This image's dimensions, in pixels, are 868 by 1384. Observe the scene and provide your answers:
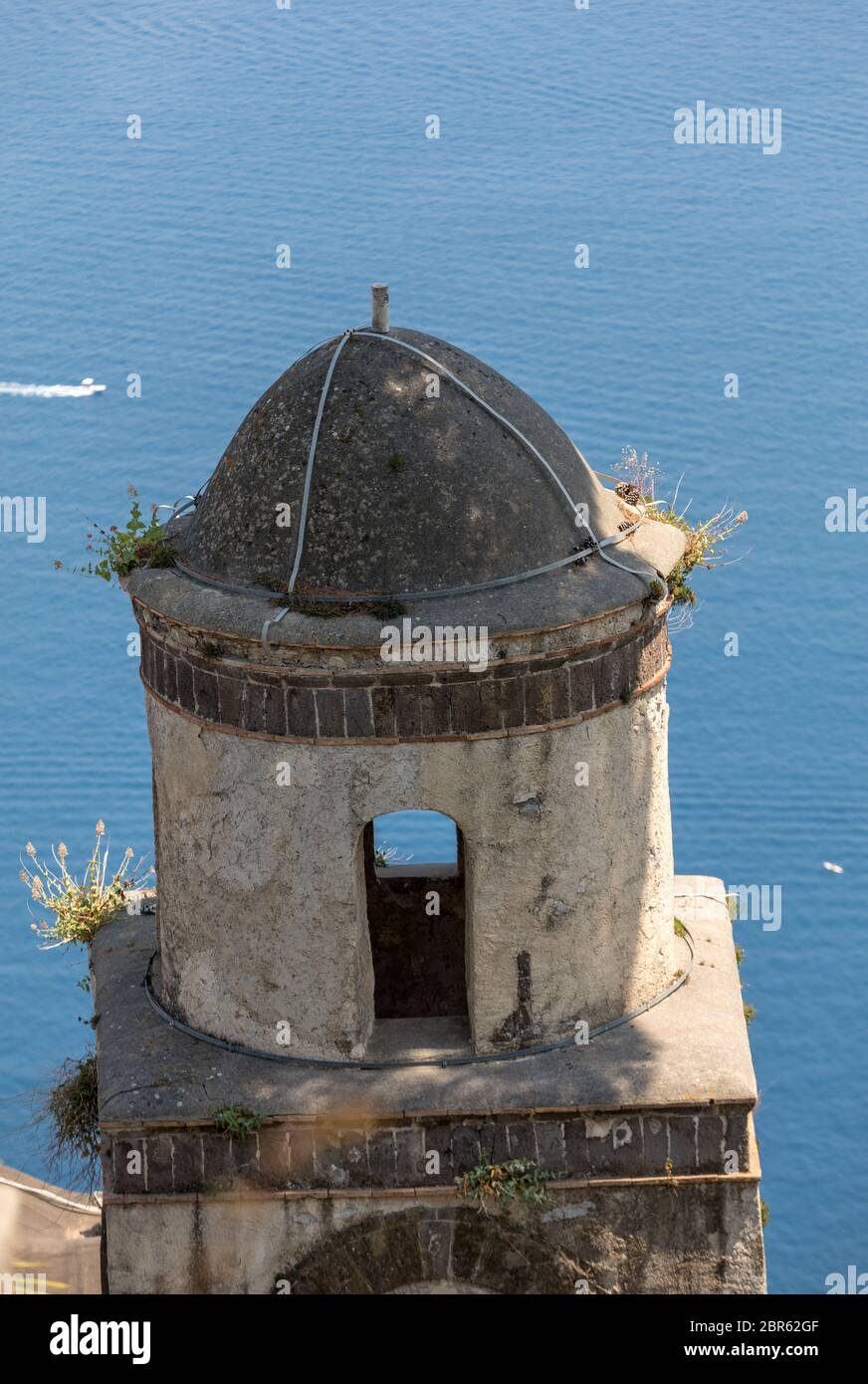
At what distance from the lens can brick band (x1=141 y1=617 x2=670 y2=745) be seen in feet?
29.8

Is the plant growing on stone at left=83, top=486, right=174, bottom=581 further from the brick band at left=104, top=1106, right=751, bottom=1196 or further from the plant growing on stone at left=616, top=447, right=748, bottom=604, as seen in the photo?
the brick band at left=104, top=1106, right=751, bottom=1196

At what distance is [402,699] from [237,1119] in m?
2.07

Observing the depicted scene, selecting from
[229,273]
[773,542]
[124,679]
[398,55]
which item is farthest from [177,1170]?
[398,55]

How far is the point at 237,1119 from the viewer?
9344 mm

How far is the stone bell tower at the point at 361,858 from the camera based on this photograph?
9188mm

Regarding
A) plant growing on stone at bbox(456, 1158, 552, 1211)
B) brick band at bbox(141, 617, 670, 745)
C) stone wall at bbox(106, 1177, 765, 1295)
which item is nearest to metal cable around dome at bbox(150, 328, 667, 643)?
brick band at bbox(141, 617, 670, 745)

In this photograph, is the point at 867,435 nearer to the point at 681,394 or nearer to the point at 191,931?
the point at 681,394

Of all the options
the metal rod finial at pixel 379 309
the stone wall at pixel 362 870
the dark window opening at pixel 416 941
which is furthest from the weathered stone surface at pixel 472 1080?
the metal rod finial at pixel 379 309

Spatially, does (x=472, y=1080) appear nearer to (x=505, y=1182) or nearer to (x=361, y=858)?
(x=505, y=1182)

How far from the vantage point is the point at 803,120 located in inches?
923

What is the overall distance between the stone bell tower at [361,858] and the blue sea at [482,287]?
964 centimetres

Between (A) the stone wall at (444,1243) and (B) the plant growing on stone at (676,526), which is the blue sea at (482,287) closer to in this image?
(B) the plant growing on stone at (676,526)

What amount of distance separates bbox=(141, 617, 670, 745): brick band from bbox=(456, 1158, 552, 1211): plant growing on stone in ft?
6.53

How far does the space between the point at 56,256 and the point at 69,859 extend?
7.49m
